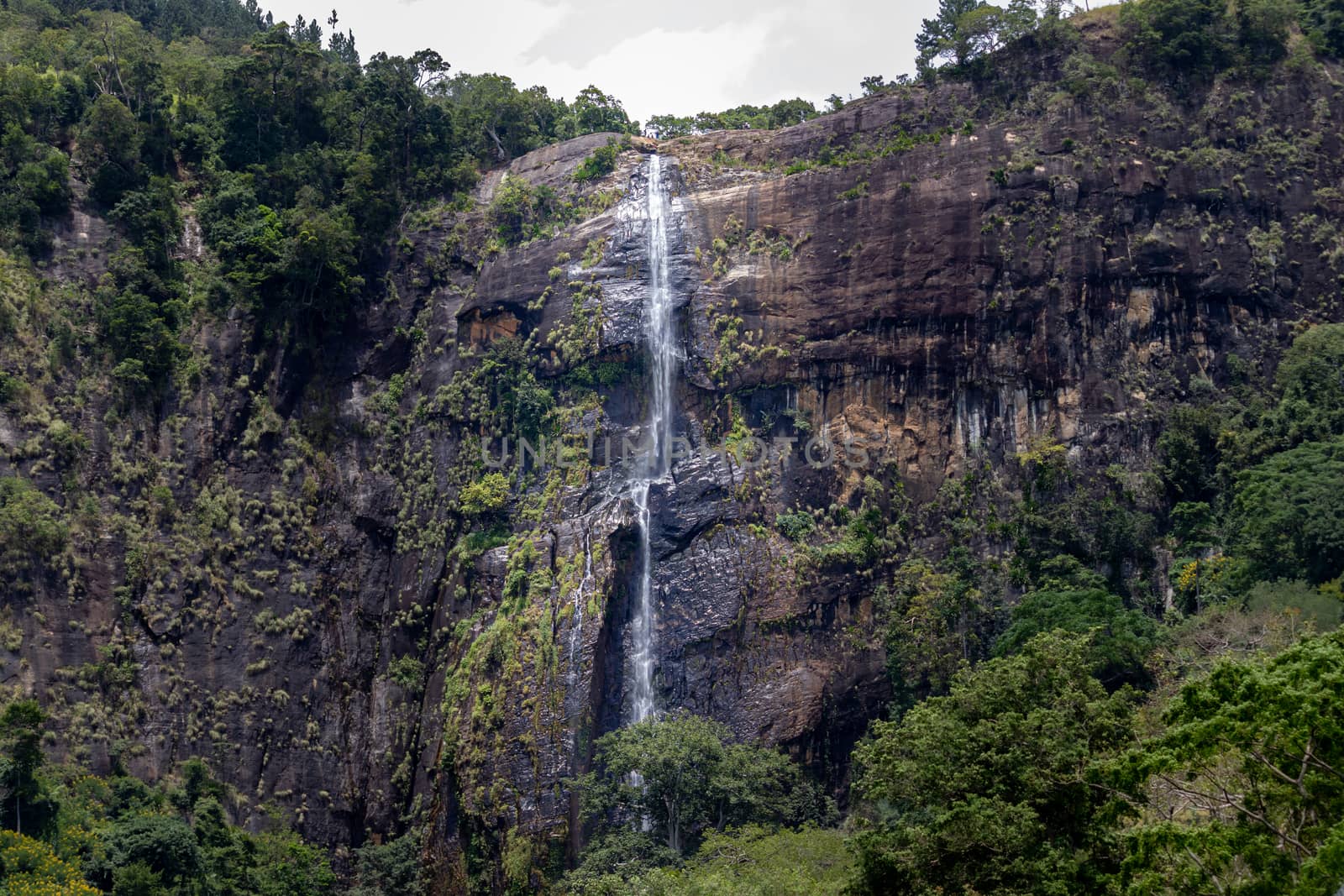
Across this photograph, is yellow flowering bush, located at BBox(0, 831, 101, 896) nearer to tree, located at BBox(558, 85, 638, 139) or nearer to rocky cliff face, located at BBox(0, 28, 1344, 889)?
rocky cliff face, located at BBox(0, 28, 1344, 889)

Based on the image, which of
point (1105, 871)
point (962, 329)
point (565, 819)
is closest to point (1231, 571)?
point (962, 329)

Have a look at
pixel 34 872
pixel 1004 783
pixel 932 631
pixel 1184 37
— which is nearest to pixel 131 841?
pixel 34 872

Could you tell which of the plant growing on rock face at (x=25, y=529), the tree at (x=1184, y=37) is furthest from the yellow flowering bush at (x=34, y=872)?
the tree at (x=1184, y=37)

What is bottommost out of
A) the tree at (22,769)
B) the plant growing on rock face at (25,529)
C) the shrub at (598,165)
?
the tree at (22,769)

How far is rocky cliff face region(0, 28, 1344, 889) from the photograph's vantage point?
36250 millimetres

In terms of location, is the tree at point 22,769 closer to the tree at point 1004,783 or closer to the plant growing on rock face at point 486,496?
the plant growing on rock face at point 486,496

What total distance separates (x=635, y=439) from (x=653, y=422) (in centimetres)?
69

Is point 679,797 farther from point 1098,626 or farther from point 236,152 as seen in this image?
point 236,152

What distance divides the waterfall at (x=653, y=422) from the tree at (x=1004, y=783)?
38.1 feet

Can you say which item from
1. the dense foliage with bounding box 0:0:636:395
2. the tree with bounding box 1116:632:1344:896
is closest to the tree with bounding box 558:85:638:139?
the dense foliage with bounding box 0:0:636:395

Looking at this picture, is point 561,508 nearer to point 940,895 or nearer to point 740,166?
point 740,166

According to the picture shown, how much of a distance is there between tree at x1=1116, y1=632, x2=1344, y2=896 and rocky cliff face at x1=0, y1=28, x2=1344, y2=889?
16.8 meters

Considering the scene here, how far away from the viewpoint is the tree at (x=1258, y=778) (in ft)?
55.1

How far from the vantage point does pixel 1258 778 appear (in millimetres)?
17672
